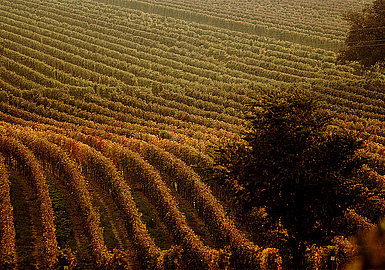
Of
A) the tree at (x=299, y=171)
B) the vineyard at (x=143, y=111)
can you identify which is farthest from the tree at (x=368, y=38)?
the tree at (x=299, y=171)

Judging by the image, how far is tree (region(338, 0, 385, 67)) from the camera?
128 ft

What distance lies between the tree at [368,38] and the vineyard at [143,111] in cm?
340

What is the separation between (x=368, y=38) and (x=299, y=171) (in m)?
28.7

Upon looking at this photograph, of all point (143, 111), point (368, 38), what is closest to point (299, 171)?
point (143, 111)

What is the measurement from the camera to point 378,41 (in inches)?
1526

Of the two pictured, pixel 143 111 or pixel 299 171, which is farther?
pixel 143 111

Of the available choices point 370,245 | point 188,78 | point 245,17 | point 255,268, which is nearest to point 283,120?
point 255,268

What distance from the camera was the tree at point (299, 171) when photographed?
48.2 ft

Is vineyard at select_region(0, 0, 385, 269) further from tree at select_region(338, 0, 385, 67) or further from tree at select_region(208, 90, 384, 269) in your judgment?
tree at select_region(338, 0, 385, 67)

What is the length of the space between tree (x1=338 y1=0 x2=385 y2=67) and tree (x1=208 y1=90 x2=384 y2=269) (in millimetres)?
26374

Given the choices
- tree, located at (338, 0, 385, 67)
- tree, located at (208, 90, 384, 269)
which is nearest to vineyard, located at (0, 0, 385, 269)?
tree, located at (208, 90, 384, 269)

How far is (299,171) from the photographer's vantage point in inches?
564

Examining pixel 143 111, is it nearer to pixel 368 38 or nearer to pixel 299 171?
pixel 368 38

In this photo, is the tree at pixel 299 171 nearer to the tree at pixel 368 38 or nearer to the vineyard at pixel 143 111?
the vineyard at pixel 143 111
